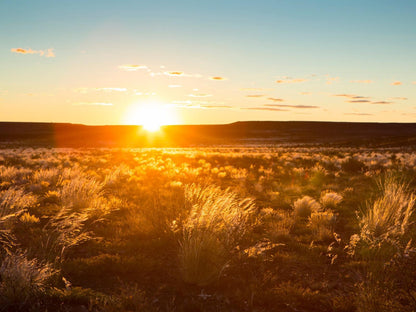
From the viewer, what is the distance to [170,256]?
533 cm

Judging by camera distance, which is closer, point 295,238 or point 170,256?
point 170,256

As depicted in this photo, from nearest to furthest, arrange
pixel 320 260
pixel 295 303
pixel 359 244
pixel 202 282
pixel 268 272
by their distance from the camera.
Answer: pixel 295 303, pixel 202 282, pixel 268 272, pixel 320 260, pixel 359 244

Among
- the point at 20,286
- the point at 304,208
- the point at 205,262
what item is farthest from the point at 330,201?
the point at 20,286

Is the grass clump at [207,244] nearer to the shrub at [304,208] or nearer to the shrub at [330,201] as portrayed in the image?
the shrub at [304,208]

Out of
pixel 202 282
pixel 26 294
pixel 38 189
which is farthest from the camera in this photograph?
pixel 38 189

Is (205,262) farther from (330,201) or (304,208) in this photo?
(330,201)

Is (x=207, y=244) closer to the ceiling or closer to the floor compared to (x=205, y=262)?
closer to the ceiling

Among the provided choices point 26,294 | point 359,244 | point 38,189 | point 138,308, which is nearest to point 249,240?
point 359,244

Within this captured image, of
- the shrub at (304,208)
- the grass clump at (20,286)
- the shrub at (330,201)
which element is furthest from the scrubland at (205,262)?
the shrub at (330,201)

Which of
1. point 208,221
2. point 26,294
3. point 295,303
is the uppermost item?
point 208,221

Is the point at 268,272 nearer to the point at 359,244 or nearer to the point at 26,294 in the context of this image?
the point at 359,244

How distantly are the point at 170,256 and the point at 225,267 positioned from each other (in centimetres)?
110

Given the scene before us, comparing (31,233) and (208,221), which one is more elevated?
(208,221)

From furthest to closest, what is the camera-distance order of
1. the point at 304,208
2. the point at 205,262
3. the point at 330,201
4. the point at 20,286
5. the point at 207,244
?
the point at 330,201, the point at 304,208, the point at 207,244, the point at 205,262, the point at 20,286
